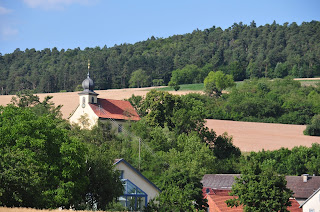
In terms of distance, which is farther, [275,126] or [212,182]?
[275,126]

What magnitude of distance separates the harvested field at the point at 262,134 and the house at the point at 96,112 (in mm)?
20923

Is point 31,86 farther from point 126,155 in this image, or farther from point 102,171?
point 102,171

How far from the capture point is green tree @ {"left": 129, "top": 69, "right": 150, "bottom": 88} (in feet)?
616

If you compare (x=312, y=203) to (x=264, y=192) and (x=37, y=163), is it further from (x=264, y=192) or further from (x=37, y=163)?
(x=37, y=163)

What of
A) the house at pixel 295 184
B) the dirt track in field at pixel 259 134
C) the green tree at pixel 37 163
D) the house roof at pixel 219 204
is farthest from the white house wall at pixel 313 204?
the dirt track in field at pixel 259 134

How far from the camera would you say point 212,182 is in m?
76.8

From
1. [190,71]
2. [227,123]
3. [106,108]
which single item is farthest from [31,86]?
[106,108]

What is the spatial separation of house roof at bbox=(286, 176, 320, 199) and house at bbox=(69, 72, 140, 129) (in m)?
25.9

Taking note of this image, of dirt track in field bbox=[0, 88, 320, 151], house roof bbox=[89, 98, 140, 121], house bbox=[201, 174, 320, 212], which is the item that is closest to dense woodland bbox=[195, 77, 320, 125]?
dirt track in field bbox=[0, 88, 320, 151]

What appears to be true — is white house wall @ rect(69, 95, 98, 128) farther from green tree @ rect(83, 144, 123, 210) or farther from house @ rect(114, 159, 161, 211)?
green tree @ rect(83, 144, 123, 210)

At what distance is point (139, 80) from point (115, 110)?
92268 millimetres

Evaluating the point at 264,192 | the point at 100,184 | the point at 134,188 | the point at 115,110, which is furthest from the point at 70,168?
the point at 115,110

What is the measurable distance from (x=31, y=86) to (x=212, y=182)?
12388 cm

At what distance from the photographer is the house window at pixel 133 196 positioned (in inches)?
2063
